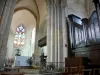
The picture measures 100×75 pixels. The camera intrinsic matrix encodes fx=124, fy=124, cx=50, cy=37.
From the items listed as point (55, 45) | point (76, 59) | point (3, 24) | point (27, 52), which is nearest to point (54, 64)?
point (55, 45)

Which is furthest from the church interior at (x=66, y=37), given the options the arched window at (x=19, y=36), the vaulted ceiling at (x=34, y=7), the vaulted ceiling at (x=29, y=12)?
the arched window at (x=19, y=36)

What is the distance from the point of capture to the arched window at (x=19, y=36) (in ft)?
76.7

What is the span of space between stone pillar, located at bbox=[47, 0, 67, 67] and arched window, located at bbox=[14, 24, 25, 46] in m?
14.6

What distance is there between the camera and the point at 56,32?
944 cm

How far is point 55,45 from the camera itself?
30.3 ft

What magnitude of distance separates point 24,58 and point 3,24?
12566mm

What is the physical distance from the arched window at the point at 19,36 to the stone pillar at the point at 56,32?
574 inches

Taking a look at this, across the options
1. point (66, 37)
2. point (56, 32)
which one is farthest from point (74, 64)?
point (56, 32)

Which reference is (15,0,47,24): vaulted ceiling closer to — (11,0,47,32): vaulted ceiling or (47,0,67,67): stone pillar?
(11,0,47,32): vaulted ceiling

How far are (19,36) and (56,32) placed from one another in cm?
1571

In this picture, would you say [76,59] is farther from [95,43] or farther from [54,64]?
[54,64]

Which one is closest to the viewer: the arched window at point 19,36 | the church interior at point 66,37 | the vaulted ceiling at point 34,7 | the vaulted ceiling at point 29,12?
the church interior at point 66,37

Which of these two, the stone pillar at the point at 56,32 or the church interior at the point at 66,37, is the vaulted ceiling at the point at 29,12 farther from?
the church interior at the point at 66,37

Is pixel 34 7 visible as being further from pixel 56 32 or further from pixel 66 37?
pixel 66 37
